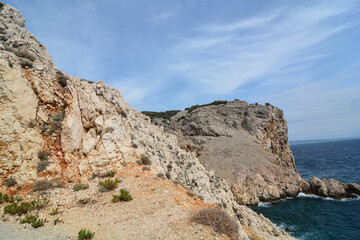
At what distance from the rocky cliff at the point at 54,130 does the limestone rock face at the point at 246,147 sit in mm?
13140

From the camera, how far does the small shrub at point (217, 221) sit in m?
7.09

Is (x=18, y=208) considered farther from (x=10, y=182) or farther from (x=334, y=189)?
(x=334, y=189)

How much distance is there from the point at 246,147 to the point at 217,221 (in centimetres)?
3351

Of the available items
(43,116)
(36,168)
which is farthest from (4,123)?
(36,168)

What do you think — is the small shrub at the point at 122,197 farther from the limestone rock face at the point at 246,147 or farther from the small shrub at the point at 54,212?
the limestone rock face at the point at 246,147

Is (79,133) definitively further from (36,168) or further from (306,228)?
(306,228)

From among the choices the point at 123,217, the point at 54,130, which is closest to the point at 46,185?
the point at 54,130

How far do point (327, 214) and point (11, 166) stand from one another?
32697 mm

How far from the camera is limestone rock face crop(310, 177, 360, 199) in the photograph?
28.3m

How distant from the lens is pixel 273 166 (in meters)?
33.6

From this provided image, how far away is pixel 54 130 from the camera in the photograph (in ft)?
40.3

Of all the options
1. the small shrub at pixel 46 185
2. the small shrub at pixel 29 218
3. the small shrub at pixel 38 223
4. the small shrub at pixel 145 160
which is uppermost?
the small shrub at pixel 145 160

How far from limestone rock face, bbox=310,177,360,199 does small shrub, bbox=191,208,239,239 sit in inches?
1218

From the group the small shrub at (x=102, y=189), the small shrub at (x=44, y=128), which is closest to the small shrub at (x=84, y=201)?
the small shrub at (x=102, y=189)
